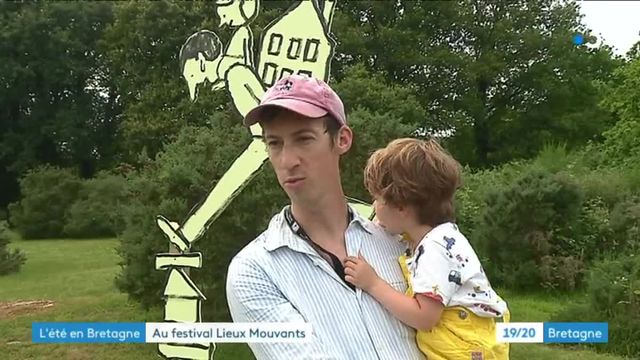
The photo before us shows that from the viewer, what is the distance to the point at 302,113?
4.67 ft

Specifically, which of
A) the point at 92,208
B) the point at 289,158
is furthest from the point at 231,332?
the point at 92,208

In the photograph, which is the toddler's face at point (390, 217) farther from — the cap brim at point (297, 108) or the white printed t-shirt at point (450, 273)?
the cap brim at point (297, 108)

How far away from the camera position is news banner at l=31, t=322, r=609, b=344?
1.39m

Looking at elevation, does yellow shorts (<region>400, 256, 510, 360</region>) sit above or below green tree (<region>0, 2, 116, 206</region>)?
below

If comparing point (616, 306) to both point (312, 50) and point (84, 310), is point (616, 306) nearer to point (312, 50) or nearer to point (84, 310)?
point (312, 50)

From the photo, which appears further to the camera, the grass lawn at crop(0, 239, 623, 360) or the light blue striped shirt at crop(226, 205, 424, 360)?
the grass lawn at crop(0, 239, 623, 360)

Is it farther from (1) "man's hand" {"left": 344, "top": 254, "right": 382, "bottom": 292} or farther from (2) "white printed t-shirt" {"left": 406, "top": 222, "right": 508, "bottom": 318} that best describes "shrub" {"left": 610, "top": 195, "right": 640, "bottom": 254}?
(1) "man's hand" {"left": 344, "top": 254, "right": 382, "bottom": 292}

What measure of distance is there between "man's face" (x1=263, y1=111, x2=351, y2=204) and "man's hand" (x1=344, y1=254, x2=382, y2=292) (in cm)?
15

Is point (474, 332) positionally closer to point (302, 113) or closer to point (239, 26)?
point (302, 113)

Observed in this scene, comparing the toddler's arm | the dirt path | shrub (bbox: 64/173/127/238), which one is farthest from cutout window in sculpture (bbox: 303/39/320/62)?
shrub (bbox: 64/173/127/238)

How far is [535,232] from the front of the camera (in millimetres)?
8523

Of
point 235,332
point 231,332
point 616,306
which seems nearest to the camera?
point 235,332

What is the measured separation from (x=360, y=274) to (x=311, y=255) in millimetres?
101

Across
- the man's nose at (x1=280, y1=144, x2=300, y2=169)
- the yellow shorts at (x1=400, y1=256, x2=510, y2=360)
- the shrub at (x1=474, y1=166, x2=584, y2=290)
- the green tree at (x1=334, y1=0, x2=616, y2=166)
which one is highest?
the green tree at (x1=334, y1=0, x2=616, y2=166)
